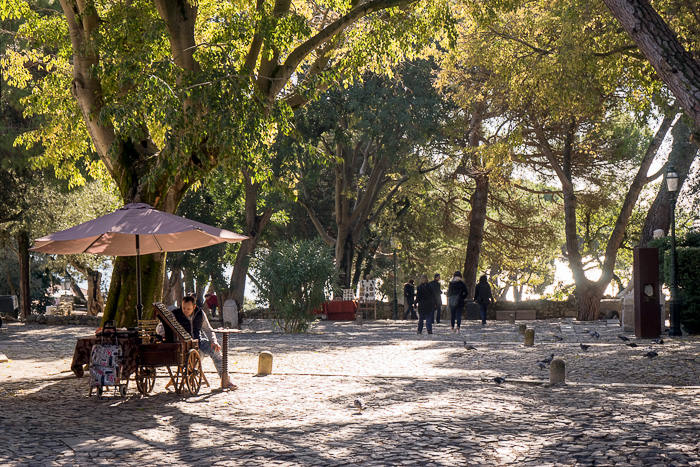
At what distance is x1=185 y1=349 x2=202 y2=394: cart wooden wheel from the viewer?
9817 mm

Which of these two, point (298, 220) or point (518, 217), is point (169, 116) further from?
point (298, 220)

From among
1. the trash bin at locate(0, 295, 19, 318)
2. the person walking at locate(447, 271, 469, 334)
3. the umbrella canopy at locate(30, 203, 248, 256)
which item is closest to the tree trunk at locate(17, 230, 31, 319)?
the trash bin at locate(0, 295, 19, 318)

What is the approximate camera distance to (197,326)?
10.6 m

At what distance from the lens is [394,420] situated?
778cm

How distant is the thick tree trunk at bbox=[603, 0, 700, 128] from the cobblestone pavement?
10.8 feet

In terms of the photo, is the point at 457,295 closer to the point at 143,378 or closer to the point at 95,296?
the point at 143,378

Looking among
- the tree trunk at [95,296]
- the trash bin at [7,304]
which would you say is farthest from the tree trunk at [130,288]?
the trash bin at [7,304]

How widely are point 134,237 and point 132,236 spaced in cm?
8

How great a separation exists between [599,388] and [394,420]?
3460mm

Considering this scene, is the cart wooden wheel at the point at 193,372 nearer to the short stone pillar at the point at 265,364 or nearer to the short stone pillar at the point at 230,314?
the short stone pillar at the point at 265,364

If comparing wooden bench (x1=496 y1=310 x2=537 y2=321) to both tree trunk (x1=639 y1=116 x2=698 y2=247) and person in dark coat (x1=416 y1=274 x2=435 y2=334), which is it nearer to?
tree trunk (x1=639 y1=116 x2=698 y2=247)

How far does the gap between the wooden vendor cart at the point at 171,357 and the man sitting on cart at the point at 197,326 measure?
345 mm

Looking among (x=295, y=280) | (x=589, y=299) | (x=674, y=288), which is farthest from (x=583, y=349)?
(x=589, y=299)

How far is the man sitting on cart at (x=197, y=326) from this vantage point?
10430mm
